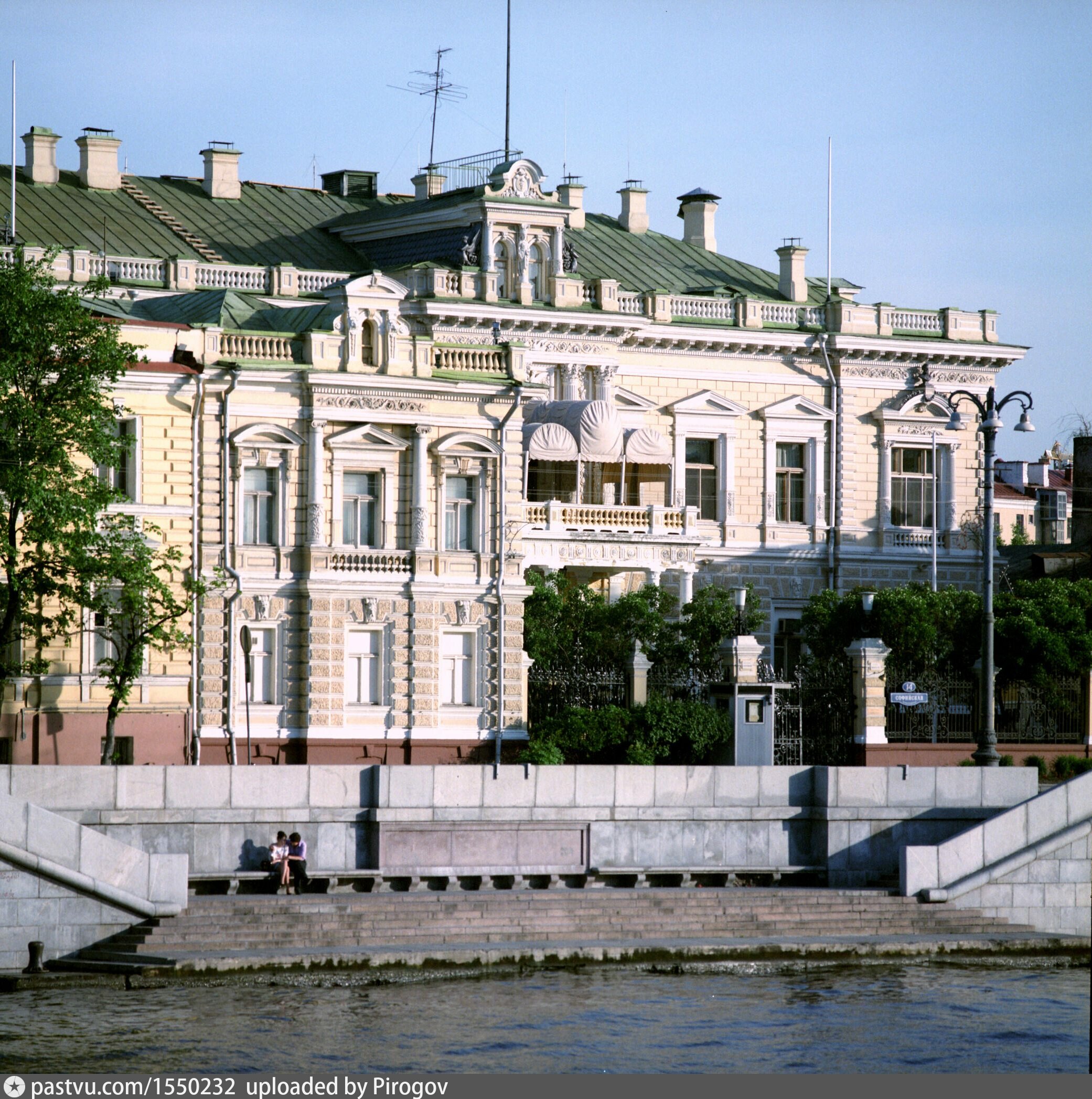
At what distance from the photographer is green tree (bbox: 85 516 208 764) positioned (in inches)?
1893

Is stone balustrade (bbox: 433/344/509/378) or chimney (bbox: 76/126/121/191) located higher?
chimney (bbox: 76/126/121/191)

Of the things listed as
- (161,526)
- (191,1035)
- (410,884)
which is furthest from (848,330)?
(191,1035)

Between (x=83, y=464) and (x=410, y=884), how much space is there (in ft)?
43.2

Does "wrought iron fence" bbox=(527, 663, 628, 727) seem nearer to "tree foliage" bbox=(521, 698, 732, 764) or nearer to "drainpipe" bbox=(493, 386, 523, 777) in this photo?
A: "drainpipe" bbox=(493, 386, 523, 777)

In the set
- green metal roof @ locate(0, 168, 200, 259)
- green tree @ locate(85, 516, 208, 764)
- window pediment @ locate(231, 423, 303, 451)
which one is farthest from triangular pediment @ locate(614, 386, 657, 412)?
green tree @ locate(85, 516, 208, 764)

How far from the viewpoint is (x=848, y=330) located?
72500 millimetres

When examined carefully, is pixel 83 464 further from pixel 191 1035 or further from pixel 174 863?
pixel 191 1035

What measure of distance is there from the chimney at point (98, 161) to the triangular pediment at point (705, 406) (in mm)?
16338

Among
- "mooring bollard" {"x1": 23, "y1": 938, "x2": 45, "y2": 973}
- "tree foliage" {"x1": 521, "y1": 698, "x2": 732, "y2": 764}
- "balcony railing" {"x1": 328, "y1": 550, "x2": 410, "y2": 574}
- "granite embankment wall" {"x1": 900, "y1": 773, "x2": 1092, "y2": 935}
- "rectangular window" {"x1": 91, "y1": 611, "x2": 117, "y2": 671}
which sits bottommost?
"mooring bollard" {"x1": 23, "y1": 938, "x2": 45, "y2": 973}

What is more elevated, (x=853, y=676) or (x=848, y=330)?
(x=848, y=330)

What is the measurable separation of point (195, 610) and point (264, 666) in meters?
2.08

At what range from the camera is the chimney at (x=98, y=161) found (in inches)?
2662

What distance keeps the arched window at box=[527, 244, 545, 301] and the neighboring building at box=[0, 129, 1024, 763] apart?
8 centimetres

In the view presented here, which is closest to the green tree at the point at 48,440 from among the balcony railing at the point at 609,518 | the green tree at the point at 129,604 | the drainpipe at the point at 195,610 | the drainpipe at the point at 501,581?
the green tree at the point at 129,604
